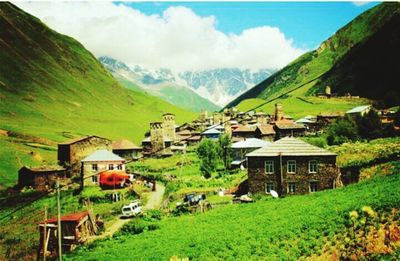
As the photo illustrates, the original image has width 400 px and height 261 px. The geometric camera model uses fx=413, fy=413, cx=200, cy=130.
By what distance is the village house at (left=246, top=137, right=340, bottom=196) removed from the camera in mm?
41250

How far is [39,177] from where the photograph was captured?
2643 inches

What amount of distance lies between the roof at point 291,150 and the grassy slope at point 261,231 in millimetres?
7319

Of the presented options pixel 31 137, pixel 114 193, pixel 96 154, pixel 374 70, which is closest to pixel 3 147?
pixel 31 137

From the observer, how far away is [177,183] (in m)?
55.8

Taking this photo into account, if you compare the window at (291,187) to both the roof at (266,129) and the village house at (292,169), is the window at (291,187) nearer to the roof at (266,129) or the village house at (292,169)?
the village house at (292,169)

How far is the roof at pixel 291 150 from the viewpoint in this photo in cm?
4162

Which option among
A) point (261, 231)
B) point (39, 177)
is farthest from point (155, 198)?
point (39, 177)

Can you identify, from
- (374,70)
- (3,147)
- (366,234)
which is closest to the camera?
(366,234)

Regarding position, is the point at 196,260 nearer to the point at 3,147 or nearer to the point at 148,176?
the point at 148,176

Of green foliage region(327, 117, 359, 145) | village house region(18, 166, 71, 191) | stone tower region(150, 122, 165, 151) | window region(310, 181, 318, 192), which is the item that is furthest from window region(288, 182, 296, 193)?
stone tower region(150, 122, 165, 151)

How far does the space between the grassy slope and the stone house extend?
4402 cm

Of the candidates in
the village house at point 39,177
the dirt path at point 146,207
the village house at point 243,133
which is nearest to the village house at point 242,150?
the dirt path at point 146,207

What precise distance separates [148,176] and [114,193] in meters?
14.9

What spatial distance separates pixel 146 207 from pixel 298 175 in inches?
667
